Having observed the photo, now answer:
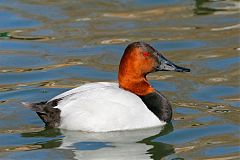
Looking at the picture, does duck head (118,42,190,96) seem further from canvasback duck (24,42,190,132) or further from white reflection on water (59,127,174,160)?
white reflection on water (59,127,174,160)

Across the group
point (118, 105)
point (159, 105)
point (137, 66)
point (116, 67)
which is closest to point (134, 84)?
point (137, 66)

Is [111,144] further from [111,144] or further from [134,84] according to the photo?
[134,84]

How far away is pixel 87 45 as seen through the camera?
34.2 ft

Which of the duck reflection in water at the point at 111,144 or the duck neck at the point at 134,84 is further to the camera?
the duck neck at the point at 134,84

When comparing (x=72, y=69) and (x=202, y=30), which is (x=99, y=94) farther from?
(x=202, y=30)

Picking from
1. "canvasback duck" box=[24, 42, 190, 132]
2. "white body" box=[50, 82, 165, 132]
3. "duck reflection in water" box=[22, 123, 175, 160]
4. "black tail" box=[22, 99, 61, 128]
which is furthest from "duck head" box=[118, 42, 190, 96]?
"black tail" box=[22, 99, 61, 128]

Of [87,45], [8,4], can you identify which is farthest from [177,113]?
[8,4]

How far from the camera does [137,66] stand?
7730 millimetres

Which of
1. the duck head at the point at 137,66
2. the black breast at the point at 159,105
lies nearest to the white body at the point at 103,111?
the black breast at the point at 159,105

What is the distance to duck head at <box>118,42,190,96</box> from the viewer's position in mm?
7688

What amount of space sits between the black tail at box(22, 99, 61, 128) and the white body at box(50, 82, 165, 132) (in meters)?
0.05

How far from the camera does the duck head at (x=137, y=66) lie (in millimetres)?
7688

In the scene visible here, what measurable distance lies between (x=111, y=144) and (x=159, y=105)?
28.7 inches

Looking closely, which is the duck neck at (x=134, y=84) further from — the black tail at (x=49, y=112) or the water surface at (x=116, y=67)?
the black tail at (x=49, y=112)
